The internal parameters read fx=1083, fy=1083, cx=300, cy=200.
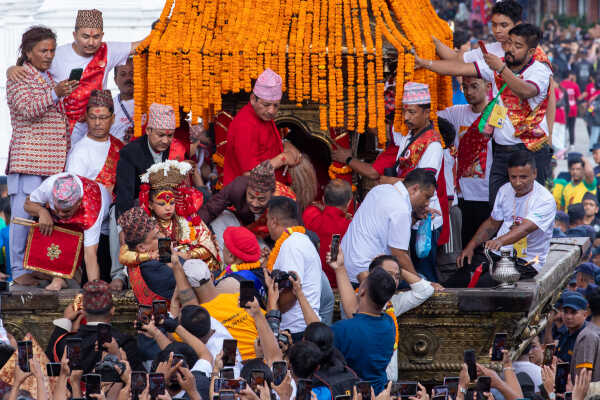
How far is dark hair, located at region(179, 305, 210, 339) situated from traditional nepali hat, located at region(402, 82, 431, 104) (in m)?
2.51

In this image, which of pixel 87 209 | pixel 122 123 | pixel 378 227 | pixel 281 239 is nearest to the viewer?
pixel 281 239

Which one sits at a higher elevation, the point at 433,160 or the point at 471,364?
the point at 433,160

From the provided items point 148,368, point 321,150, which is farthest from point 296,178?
point 148,368

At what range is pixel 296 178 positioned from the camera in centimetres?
817

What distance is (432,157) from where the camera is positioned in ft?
23.9

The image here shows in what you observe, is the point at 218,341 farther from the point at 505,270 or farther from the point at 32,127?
the point at 32,127

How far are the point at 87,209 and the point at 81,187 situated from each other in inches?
7.1

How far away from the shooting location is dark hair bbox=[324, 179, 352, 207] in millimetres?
7152

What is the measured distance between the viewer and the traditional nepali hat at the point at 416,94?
7289mm

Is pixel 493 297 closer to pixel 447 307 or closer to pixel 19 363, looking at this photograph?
pixel 447 307

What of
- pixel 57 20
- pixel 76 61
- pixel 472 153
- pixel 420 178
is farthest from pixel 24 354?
pixel 57 20

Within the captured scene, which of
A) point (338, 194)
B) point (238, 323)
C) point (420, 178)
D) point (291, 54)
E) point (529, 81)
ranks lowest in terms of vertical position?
point (238, 323)

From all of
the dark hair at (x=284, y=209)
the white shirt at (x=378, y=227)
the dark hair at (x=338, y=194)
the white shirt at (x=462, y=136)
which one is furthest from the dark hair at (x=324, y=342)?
the white shirt at (x=462, y=136)

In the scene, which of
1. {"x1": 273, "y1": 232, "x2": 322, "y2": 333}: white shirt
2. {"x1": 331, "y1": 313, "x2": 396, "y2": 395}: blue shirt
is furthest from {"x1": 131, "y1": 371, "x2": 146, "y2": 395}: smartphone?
{"x1": 273, "y1": 232, "x2": 322, "y2": 333}: white shirt
